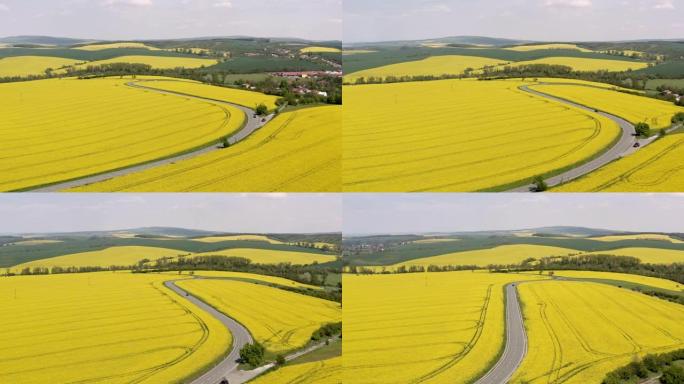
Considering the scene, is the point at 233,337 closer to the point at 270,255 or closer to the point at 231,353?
the point at 231,353

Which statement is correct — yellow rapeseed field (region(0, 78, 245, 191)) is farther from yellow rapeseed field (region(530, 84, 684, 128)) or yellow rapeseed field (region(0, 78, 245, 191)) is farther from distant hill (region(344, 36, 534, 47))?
yellow rapeseed field (region(530, 84, 684, 128))

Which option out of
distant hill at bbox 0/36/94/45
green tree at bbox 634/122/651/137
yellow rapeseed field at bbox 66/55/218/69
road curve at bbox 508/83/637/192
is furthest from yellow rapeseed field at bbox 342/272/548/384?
distant hill at bbox 0/36/94/45

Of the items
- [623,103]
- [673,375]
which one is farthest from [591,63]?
[673,375]

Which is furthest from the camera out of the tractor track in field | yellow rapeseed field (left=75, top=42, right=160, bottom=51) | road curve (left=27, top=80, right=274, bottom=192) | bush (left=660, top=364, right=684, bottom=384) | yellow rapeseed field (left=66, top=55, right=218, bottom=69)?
yellow rapeseed field (left=66, top=55, right=218, bottom=69)

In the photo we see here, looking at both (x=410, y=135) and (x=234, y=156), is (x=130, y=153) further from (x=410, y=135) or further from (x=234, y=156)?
(x=410, y=135)

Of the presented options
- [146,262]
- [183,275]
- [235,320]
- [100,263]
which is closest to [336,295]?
[235,320]

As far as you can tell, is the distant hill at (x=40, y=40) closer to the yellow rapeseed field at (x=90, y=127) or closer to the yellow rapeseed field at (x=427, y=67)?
the yellow rapeseed field at (x=90, y=127)

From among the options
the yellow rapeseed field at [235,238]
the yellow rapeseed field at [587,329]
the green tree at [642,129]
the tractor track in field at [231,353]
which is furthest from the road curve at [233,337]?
the green tree at [642,129]
